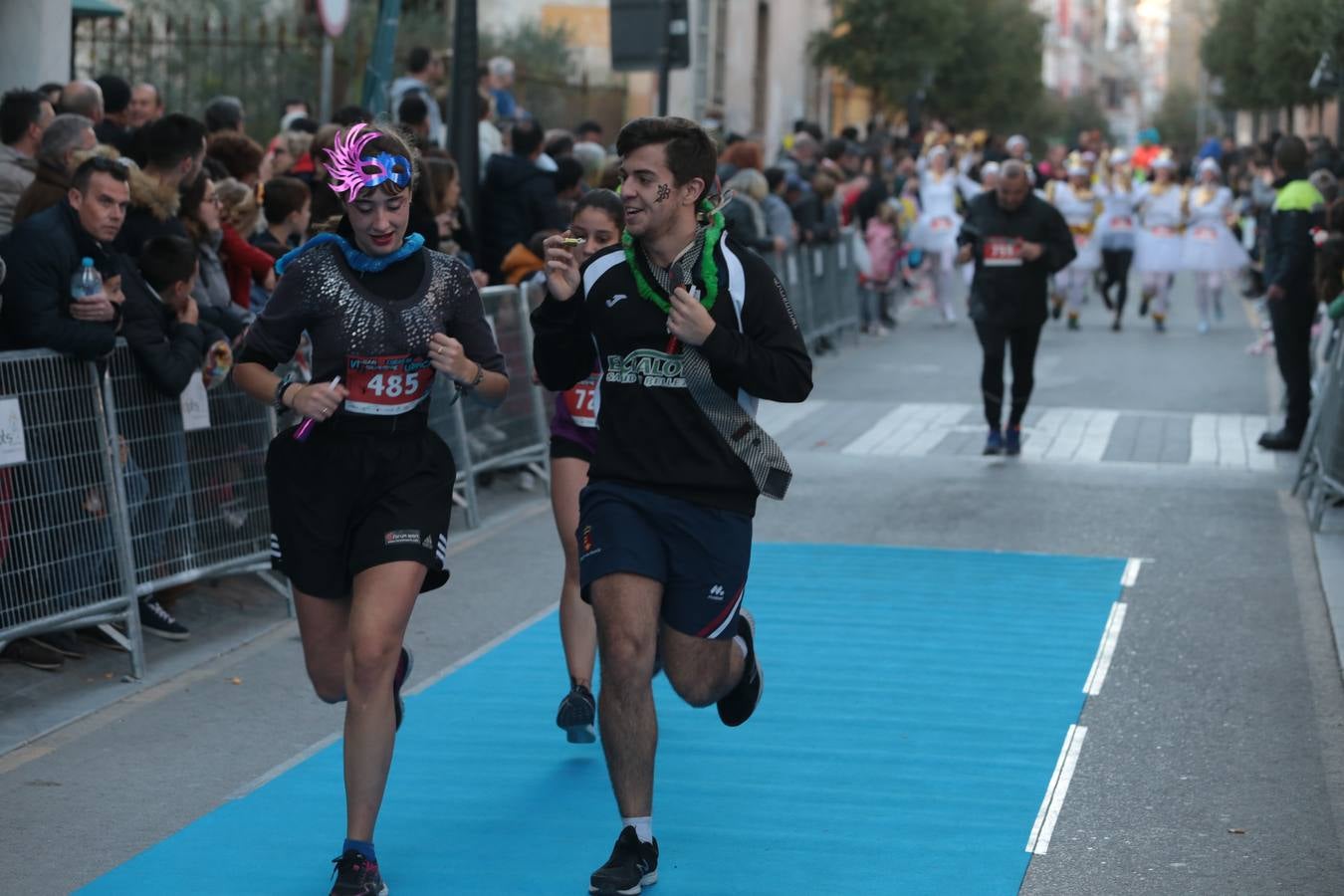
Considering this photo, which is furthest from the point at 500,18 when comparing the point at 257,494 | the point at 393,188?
the point at 393,188

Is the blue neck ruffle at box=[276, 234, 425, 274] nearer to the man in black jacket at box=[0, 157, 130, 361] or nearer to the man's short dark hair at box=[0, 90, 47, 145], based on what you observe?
the man in black jacket at box=[0, 157, 130, 361]

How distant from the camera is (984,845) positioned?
5.70 m

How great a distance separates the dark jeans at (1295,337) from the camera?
14172 mm

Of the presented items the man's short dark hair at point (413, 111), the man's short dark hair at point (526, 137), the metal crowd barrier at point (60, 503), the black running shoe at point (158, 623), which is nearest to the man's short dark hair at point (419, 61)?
the man's short dark hair at point (526, 137)

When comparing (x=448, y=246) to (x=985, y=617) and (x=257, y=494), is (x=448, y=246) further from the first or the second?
(x=985, y=617)

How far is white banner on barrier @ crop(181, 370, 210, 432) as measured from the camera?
8.28 meters

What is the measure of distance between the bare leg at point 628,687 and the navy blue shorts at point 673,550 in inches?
2.4

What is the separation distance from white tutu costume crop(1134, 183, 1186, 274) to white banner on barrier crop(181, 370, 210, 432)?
17693mm

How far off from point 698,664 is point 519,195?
8344 mm

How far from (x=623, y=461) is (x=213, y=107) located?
8074mm

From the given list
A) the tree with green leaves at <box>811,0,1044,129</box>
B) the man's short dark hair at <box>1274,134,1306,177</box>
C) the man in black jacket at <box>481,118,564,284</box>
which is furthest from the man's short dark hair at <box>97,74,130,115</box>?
the tree with green leaves at <box>811,0,1044,129</box>

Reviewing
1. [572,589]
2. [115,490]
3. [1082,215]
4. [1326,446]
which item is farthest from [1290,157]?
[115,490]

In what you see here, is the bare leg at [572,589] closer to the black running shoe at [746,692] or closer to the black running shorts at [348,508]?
the black running shoe at [746,692]

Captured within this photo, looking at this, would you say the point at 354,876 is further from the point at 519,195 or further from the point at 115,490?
the point at 519,195
